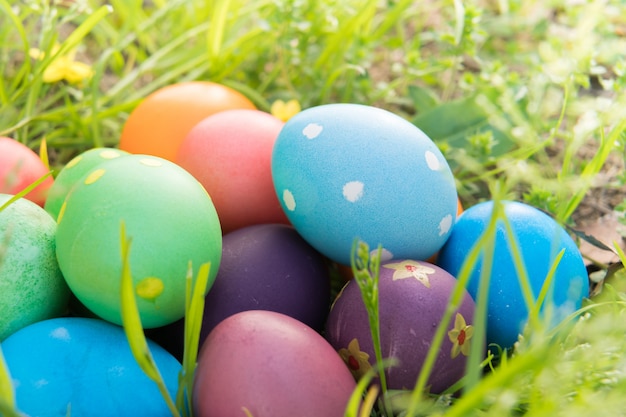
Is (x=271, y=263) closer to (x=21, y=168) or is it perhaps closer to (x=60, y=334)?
(x=60, y=334)

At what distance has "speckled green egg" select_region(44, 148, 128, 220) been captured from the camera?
100 cm

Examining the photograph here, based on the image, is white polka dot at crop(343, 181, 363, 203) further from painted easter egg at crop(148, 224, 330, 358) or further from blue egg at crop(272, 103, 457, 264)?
painted easter egg at crop(148, 224, 330, 358)

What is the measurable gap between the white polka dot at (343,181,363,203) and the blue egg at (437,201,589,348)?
0.64ft

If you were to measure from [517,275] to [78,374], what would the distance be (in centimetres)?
60

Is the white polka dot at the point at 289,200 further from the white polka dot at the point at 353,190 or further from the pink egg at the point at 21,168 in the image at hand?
the pink egg at the point at 21,168

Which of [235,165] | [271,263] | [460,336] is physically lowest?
[460,336]

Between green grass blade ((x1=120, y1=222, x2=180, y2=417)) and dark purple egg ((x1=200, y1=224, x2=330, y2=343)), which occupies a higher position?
green grass blade ((x1=120, y1=222, x2=180, y2=417))

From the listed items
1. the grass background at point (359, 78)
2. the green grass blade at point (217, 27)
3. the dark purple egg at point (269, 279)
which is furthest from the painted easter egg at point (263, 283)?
the green grass blade at point (217, 27)

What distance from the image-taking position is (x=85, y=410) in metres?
0.76

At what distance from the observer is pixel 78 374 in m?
0.78

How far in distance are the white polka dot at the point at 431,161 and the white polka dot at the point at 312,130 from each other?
16 centimetres

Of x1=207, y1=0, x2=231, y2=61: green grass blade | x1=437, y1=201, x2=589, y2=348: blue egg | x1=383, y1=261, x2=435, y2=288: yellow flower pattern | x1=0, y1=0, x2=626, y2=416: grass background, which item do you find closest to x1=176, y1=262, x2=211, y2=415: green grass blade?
x1=383, y1=261, x2=435, y2=288: yellow flower pattern

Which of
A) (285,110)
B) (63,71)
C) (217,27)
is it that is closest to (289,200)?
(285,110)

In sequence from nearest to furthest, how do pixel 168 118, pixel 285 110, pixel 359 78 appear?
pixel 168 118, pixel 285 110, pixel 359 78
